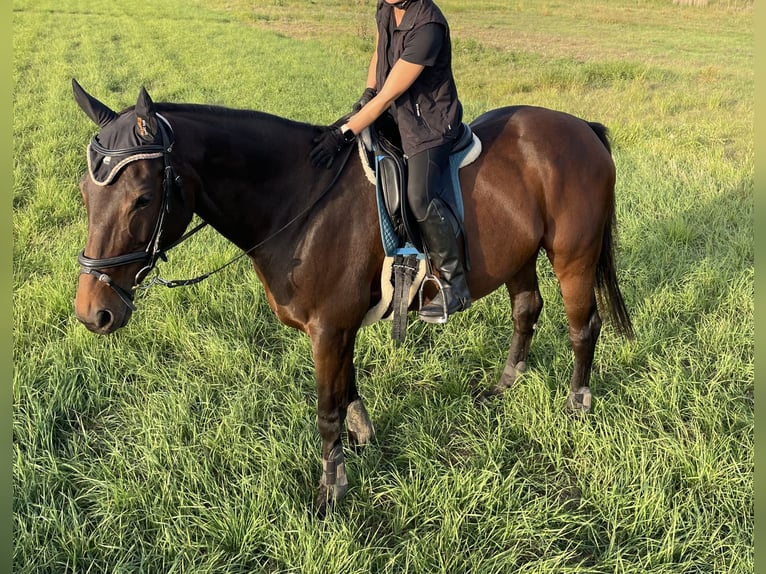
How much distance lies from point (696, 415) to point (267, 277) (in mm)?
3186

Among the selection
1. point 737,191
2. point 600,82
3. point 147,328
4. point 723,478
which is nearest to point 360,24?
point 600,82

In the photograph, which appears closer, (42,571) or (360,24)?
(42,571)

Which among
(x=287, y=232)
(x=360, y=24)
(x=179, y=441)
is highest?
(x=360, y=24)

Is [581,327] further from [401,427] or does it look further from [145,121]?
[145,121]

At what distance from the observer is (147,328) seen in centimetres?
439

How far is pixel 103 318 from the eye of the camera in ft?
7.78

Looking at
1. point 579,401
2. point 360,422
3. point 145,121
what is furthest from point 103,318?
point 579,401

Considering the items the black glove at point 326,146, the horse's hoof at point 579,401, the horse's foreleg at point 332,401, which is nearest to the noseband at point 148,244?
the black glove at point 326,146

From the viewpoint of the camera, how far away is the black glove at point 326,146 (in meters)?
2.84

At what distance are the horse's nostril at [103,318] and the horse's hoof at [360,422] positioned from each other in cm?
171

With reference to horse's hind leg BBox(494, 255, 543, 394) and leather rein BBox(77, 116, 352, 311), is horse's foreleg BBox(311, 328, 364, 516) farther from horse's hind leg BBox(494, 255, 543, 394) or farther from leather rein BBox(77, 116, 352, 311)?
horse's hind leg BBox(494, 255, 543, 394)

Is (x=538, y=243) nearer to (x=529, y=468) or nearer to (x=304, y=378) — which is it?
(x=529, y=468)

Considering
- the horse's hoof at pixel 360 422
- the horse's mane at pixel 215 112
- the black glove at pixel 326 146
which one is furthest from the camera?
the horse's hoof at pixel 360 422

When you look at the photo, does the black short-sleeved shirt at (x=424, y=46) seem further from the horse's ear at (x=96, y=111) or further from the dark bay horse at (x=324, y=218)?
the horse's ear at (x=96, y=111)
